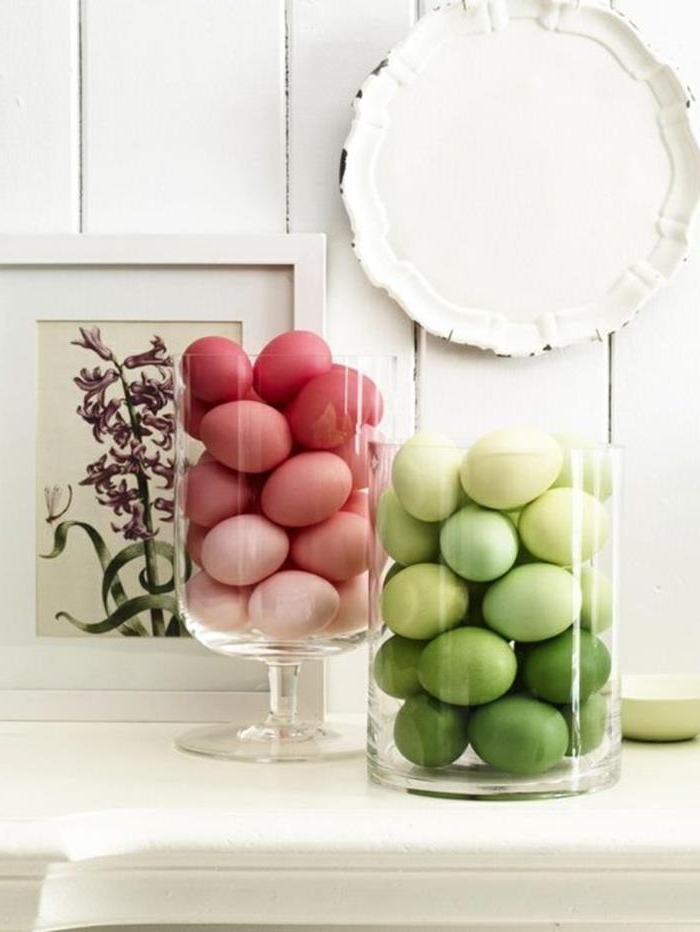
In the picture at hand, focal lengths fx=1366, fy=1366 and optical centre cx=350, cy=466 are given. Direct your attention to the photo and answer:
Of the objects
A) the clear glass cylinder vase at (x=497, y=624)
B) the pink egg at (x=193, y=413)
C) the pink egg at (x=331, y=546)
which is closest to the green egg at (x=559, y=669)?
the clear glass cylinder vase at (x=497, y=624)

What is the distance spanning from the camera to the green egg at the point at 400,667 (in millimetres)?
678

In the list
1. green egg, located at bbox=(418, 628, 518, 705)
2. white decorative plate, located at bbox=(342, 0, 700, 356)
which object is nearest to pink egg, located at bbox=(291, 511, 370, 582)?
green egg, located at bbox=(418, 628, 518, 705)

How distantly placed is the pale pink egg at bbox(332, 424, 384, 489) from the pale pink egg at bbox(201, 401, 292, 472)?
0.03 metres

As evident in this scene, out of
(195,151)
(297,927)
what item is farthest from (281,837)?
(195,151)

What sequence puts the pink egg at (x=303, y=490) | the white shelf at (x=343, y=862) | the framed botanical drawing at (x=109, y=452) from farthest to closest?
the framed botanical drawing at (x=109, y=452) → the pink egg at (x=303, y=490) → the white shelf at (x=343, y=862)

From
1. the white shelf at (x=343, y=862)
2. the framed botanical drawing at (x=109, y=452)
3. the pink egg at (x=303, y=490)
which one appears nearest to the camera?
the white shelf at (x=343, y=862)

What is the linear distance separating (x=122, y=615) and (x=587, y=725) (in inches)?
14.0

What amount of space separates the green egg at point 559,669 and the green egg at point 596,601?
0.01m

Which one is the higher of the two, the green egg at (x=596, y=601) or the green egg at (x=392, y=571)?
the green egg at (x=392, y=571)

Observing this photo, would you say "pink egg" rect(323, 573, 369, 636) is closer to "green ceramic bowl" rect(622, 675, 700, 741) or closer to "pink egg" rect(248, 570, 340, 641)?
"pink egg" rect(248, 570, 340, 641)

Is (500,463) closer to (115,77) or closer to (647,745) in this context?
(647,745)

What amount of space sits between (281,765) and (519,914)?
0.55 feet

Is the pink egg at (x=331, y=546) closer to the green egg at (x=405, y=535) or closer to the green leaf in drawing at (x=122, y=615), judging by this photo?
the green egg at (x=405, y=535)

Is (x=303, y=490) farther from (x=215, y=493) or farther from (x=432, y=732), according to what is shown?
(x=432, y=732)
